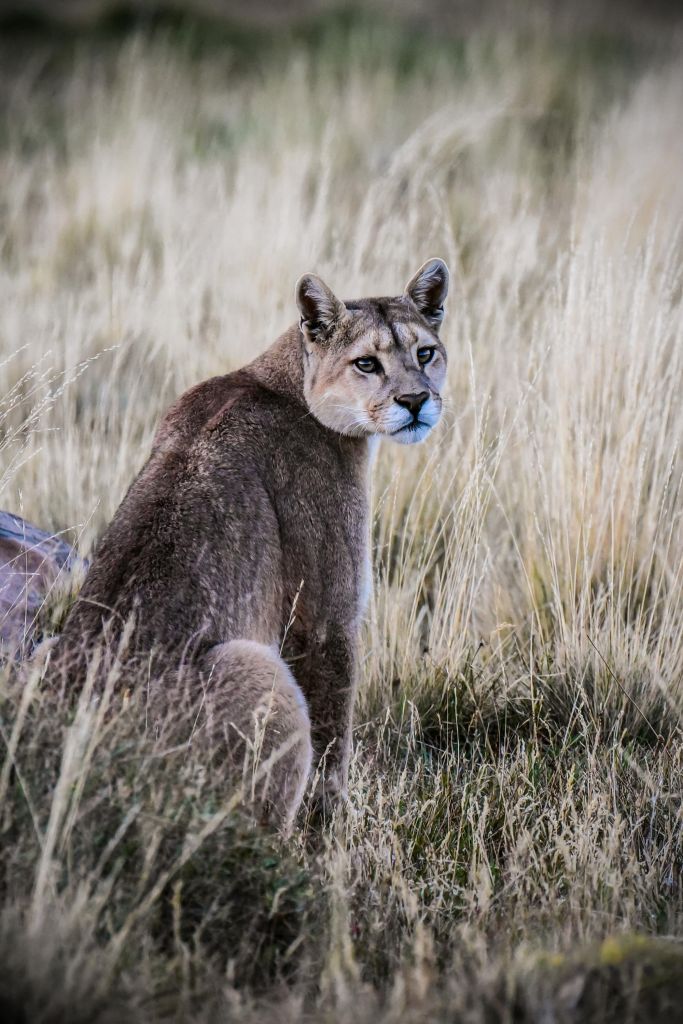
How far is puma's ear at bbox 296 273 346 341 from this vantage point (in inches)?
179

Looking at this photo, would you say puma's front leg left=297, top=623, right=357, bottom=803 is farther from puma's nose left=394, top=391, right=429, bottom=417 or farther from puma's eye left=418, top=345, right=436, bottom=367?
puma's eye left=418, top=345, right=436, bottom=367

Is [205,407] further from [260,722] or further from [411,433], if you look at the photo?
[260,722]

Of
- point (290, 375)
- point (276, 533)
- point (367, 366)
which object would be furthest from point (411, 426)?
point (276, 533)

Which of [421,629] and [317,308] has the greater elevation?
[317,308]

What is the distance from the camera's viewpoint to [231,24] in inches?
726

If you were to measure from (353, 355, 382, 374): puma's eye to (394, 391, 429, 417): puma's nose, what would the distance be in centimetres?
17

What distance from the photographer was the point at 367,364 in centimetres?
452

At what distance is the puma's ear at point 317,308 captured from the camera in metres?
4.54

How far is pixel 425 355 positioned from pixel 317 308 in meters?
0.47

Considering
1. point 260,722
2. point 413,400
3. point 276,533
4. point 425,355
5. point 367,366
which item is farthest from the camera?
point 425,355

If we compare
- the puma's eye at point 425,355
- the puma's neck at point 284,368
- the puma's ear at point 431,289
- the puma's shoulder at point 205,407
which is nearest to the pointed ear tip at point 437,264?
the puma's ear at point 431,289

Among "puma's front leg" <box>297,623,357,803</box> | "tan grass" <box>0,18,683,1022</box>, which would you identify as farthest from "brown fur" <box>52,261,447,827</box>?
"tan grass" <box>0,18,683,1022</box>

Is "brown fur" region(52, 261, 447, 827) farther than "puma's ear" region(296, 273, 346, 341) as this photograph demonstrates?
No

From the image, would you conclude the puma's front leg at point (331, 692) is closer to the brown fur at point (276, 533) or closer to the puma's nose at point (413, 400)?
the brown fur at point (276, 533)
